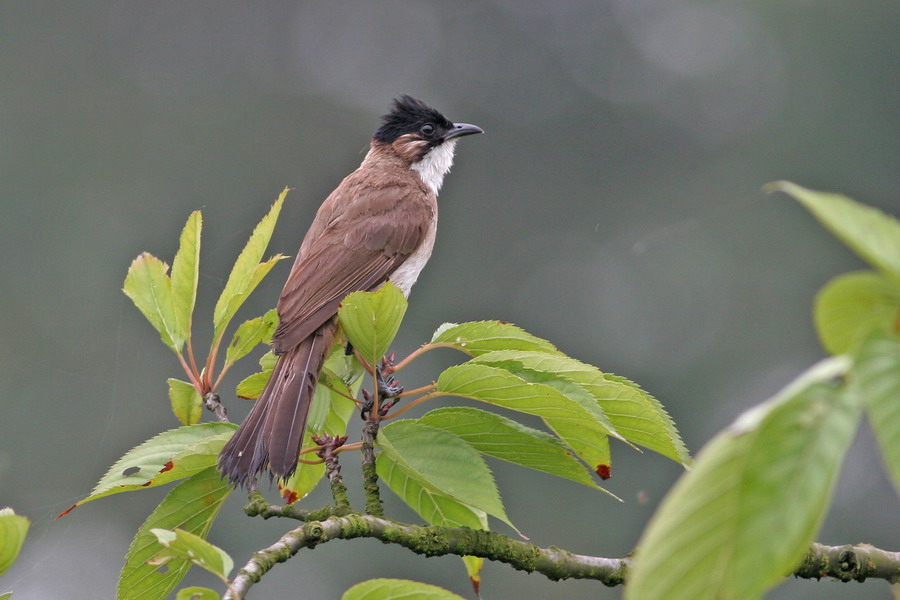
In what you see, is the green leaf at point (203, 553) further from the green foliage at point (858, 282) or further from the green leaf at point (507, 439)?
the green foliage at point (858, 282)

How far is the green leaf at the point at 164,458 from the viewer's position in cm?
192

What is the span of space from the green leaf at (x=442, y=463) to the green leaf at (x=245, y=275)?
0.47m

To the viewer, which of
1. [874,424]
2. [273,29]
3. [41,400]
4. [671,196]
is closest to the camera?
[874,424]

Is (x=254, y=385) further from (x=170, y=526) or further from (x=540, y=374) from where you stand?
(x=540, y=374)

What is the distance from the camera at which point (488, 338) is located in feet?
6.77

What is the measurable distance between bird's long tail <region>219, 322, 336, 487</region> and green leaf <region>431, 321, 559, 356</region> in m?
0.39

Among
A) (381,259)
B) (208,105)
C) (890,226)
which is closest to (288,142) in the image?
(208,105)

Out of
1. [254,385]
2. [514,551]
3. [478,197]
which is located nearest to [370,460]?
[514,551]

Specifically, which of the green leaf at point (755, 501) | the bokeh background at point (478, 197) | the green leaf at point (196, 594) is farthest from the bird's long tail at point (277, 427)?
the bokeh background at point (478, 197)

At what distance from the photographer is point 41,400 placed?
8.36m

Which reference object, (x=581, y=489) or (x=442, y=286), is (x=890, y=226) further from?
(x=442, y=286)

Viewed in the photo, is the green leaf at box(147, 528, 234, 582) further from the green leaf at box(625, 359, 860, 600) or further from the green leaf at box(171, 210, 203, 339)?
the green leaf at box(171, 210, 203, 339)

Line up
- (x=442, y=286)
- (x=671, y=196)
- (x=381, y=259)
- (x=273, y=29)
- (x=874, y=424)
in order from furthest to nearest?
(x=273, y=29) < (x=671, y=196) < (x=442, y=286) < (x=381, y=259) < (x=874, y=424)

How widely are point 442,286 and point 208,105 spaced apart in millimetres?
4036
